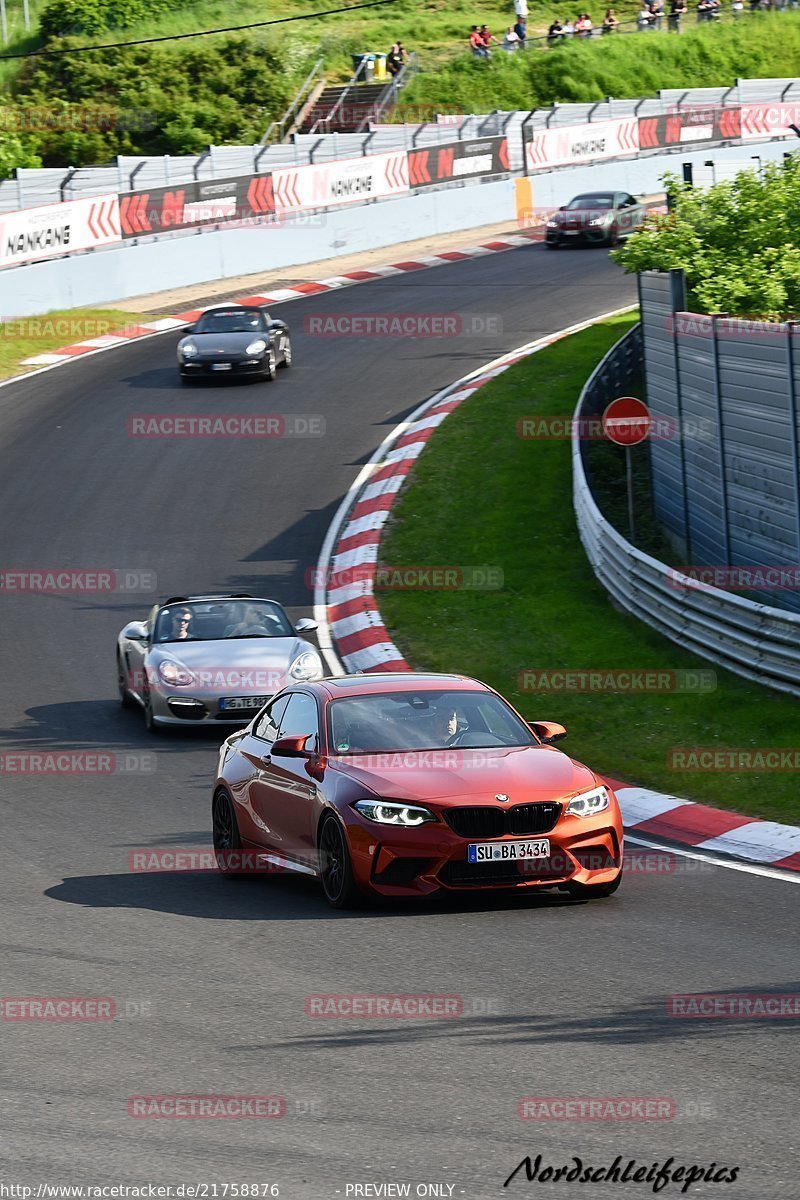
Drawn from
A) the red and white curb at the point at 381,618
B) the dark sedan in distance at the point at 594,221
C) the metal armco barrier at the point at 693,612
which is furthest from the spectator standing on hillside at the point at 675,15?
the metal armco barrier at the point at 693,612

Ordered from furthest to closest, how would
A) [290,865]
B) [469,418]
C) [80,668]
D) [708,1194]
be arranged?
[469,418] < [80,668] < [290,865] < [708,1194]

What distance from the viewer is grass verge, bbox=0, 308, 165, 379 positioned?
35.8m

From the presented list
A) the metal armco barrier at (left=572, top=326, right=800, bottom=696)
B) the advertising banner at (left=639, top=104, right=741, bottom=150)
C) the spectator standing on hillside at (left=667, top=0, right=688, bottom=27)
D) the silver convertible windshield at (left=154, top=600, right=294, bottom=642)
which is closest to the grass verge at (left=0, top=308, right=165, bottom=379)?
the metal armco barrier at (left=572, top=326, right=800, bottom=696)

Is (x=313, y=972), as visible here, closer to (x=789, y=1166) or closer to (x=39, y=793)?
(x=789, y=1166)

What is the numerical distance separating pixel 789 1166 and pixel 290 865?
17.6ft

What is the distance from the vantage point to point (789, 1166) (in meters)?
6.14

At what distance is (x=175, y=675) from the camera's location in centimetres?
1684

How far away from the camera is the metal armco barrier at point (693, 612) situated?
15727 mm

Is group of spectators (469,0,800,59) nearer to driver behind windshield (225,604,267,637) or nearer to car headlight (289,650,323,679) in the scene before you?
driver behind windshield (225,604,267,637)

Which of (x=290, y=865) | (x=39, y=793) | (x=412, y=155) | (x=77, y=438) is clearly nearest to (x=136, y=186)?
(x=412, y=155)

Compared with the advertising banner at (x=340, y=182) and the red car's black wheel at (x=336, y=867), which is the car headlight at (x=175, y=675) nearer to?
the red car's black wheel at (x=336, y=867)

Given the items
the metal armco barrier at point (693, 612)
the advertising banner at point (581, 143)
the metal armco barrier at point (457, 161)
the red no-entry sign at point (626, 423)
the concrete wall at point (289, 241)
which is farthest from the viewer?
the advertising banner at point (581, 143)

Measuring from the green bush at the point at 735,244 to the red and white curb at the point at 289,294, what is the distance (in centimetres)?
1485

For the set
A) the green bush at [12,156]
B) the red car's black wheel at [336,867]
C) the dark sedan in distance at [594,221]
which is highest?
the green bush at [12,156]
